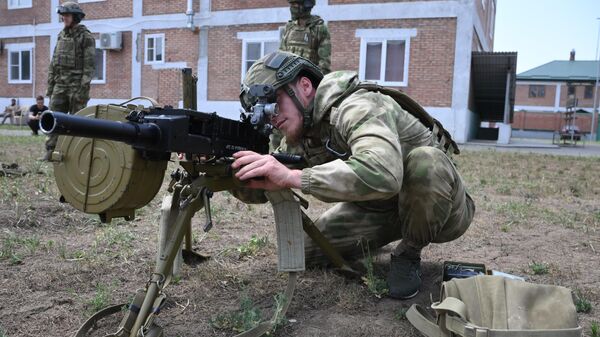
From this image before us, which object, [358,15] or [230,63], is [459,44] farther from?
[230,63]

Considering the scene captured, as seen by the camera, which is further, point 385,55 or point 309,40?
point 385,55

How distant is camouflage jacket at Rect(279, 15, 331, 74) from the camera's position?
286 inches

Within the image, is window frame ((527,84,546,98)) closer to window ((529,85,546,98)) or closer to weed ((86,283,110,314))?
window ((529,85,546,98))

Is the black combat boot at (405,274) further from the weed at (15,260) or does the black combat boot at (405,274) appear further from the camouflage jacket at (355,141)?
the weed at (15,260)

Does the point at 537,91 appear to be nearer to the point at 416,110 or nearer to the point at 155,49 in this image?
the point at 155,49

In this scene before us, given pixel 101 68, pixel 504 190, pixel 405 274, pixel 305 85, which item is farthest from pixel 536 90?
pixel 305 85

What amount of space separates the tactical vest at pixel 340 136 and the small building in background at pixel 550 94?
4568 cm

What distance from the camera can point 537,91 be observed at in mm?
53031

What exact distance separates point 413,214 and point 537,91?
5669 cm

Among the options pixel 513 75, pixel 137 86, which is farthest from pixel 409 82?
pixel 137 86

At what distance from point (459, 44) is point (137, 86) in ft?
41.0

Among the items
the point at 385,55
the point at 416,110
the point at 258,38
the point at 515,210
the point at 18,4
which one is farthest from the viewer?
the point at 18,4

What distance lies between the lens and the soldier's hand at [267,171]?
79.9 inches

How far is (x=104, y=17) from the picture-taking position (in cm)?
2114
